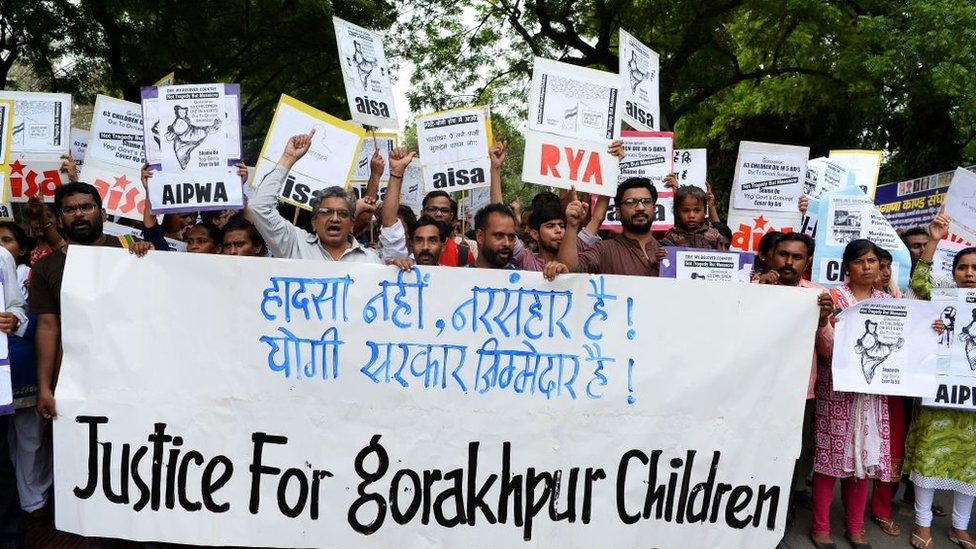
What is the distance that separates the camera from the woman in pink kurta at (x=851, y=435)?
4.39 meters

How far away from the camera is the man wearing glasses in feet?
15.3

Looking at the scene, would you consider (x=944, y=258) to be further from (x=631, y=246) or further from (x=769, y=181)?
(x=631, y=246)

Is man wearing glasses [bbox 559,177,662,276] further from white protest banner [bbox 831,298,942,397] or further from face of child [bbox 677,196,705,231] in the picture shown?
white protest banner [bbox 831,298,942,397]

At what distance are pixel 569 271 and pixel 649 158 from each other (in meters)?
2.18

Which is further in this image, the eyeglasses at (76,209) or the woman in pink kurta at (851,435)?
the woman in pink kurta at (851,435)

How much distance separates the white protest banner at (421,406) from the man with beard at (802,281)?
0.33 meters

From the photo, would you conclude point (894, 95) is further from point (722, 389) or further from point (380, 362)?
point (380, 362)

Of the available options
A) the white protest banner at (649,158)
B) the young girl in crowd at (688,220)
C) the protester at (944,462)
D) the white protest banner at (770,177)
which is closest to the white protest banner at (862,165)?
the white protest banner at (770,177)

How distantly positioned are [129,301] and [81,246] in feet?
1.18

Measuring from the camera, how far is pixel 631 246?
15.7ft

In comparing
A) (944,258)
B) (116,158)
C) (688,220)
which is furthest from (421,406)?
(944,258)

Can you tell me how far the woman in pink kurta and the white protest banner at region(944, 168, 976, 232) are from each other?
1.48 metres

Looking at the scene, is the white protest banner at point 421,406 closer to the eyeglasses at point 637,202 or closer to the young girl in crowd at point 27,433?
the young girl in crowd at point 27,433

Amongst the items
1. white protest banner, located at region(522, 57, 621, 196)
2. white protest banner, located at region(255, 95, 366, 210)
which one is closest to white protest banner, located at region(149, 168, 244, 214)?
white protest banner, located at region(255, 95, 366, 210)
